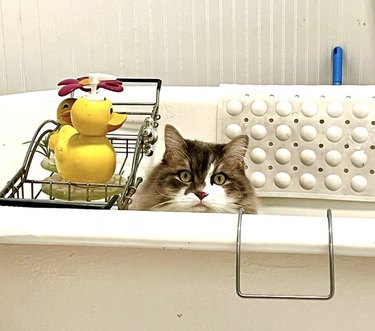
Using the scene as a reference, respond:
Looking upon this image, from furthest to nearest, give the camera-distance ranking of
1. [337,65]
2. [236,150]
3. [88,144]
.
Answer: [337,65]
[236,150]
[88,144]

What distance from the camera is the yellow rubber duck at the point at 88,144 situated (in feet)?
3.99

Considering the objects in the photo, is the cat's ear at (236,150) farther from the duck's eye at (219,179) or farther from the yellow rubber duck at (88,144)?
the yellow rubber duck at (88,144)

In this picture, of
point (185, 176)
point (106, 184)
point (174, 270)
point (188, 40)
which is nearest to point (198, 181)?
point (185, 176)

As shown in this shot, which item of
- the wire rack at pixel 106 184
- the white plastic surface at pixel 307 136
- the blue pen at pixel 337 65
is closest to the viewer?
the wire rack at pixel 106 184

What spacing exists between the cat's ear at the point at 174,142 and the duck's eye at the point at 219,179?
0.25 feet

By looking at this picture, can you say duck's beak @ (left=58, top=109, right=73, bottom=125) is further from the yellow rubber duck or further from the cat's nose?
the cat's nose

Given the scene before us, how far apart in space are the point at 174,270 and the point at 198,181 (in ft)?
0.99

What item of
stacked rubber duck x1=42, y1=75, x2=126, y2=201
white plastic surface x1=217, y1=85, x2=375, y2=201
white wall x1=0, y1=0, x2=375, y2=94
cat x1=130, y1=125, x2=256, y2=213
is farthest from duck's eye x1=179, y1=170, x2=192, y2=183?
white wall x1=0, y1=0, x2=375, y2=94

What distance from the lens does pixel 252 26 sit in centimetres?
190

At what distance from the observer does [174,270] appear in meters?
1.03

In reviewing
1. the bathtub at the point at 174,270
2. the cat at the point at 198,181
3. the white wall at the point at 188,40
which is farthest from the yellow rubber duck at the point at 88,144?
the white wall at the point at 188,40

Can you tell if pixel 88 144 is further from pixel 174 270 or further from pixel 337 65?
pixel 337 65

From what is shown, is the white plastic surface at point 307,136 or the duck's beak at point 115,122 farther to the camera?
the white plastic surface at point 307,136

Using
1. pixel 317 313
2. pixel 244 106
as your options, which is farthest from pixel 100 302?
pixel 244 106
